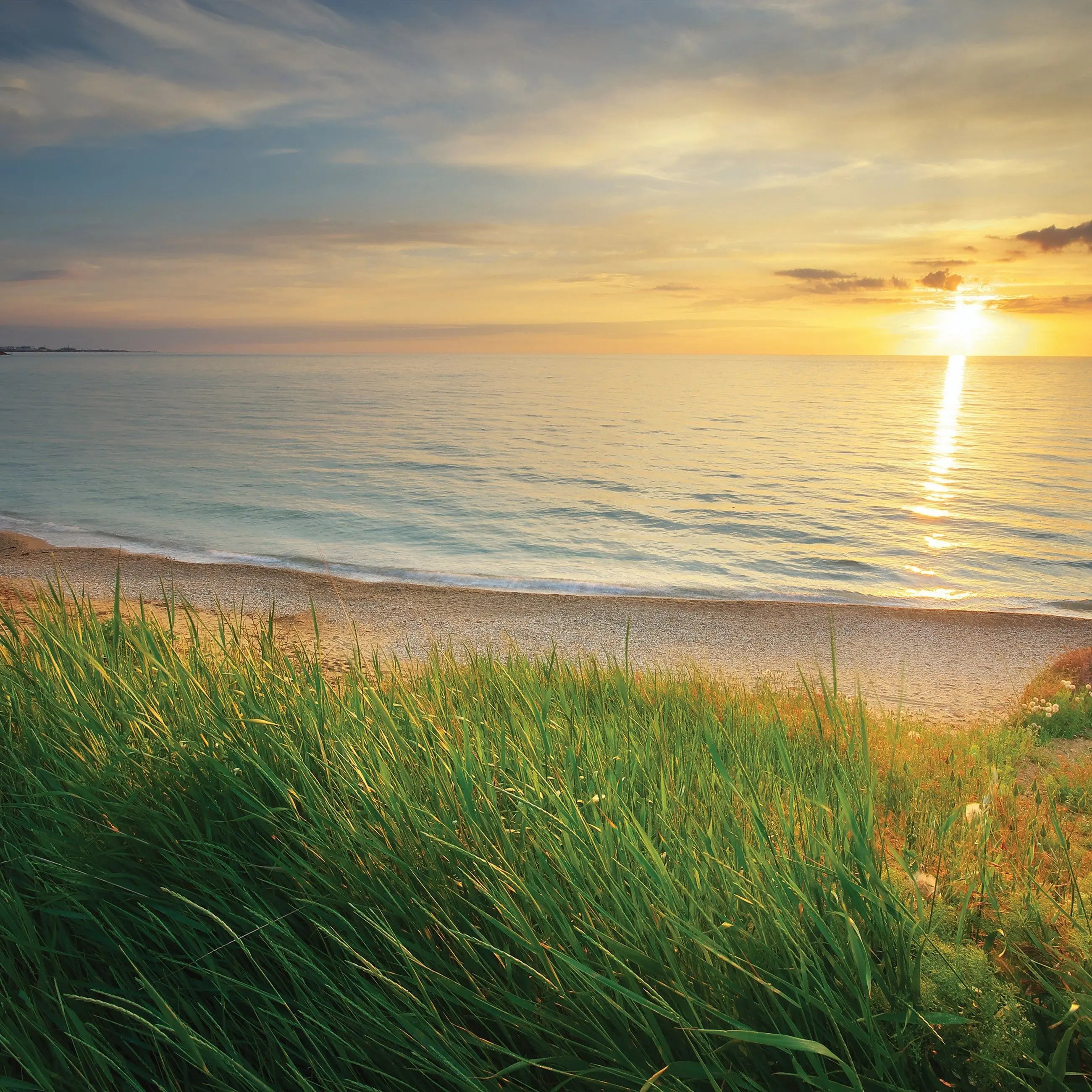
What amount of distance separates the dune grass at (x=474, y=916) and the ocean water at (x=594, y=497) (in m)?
3.57

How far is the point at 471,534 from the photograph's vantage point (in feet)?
58.5

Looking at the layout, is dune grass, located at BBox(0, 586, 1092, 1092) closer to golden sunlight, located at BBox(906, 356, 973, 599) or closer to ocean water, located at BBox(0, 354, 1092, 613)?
ocean water, located at BBox(0, 354, 1092, 613)

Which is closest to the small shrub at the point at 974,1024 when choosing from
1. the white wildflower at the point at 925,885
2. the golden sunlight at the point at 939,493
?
the white wildflower at the point at 925,885

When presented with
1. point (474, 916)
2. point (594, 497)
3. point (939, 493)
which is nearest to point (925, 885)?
point (474, 916)

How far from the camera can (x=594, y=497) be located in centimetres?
2253

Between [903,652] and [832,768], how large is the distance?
7456mm

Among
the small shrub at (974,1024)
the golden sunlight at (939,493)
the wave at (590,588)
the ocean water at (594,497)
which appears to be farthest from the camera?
the ocean water at (594,497)

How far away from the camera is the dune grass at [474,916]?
1505 mm

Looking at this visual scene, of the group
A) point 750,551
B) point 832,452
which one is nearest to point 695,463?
point 832,452

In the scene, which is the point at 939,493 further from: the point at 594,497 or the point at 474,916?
the point at 474,916

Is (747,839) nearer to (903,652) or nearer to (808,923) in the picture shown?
(808,923)

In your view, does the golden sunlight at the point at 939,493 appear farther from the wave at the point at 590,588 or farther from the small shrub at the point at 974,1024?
the small shrub at the point at 974,1024

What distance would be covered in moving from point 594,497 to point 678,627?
1190cm

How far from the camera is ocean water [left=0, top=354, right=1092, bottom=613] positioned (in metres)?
15.2
